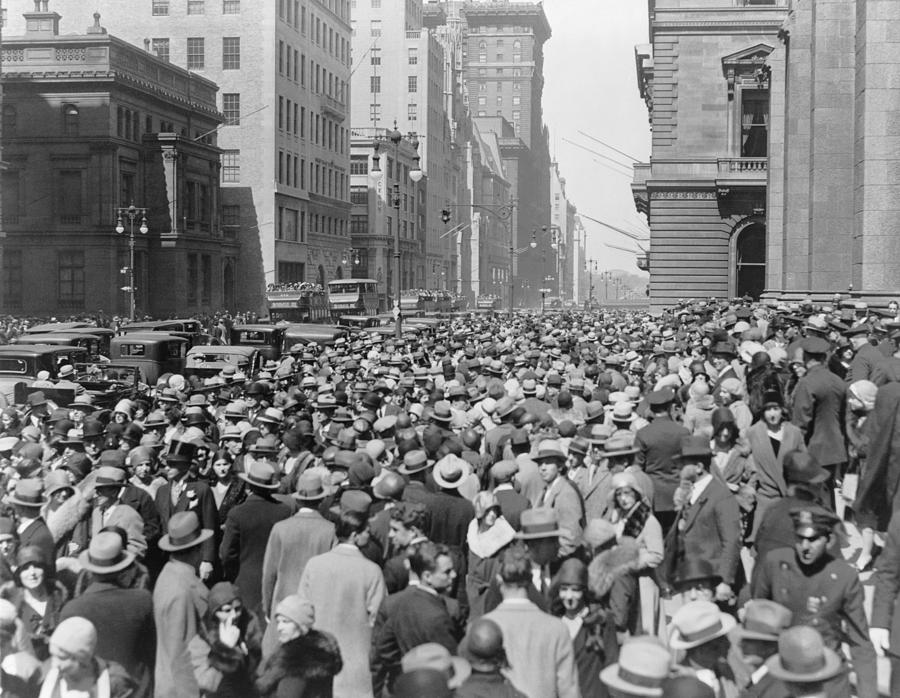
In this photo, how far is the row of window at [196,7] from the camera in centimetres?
8338

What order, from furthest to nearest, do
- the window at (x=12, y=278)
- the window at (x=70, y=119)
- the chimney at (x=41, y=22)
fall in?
the chimney at (x=41, y=22), the window at (x=12, y=278), the window at (x=70, y=119)

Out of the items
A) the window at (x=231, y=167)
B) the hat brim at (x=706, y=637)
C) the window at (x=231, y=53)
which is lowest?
the hat brim at (x=706, y=637)

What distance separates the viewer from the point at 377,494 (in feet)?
30.5

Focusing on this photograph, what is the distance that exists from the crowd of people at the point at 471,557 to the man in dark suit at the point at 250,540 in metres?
0.02

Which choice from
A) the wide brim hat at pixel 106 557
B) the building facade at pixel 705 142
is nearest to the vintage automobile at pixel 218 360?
the wide brim hat at pixel 106 557

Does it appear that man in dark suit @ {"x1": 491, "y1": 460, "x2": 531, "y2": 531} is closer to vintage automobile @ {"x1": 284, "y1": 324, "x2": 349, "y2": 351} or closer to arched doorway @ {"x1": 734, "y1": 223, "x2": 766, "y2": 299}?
vintage automobile @ {"x1": 284, "y1": 324, "x2": 349, "y2": 351}

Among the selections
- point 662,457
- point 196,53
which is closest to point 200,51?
point 196,53

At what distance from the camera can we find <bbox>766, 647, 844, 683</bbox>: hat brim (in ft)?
17.7

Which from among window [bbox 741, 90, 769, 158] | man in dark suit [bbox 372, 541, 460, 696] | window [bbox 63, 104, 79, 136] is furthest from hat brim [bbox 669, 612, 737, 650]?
window [bbox 63, 104, 79, 136]

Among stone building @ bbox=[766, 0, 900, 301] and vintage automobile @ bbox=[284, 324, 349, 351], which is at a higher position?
stone building @ bbox=[766, 0, 900, 301]

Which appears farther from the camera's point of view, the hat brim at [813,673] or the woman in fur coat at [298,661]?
the woman in fur coat at [298,661]

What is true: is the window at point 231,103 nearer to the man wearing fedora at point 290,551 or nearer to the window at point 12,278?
the window at point 12,278

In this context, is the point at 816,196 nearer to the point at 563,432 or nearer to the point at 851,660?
the point at 563,432

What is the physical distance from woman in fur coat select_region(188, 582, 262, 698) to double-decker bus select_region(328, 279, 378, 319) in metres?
55.3
